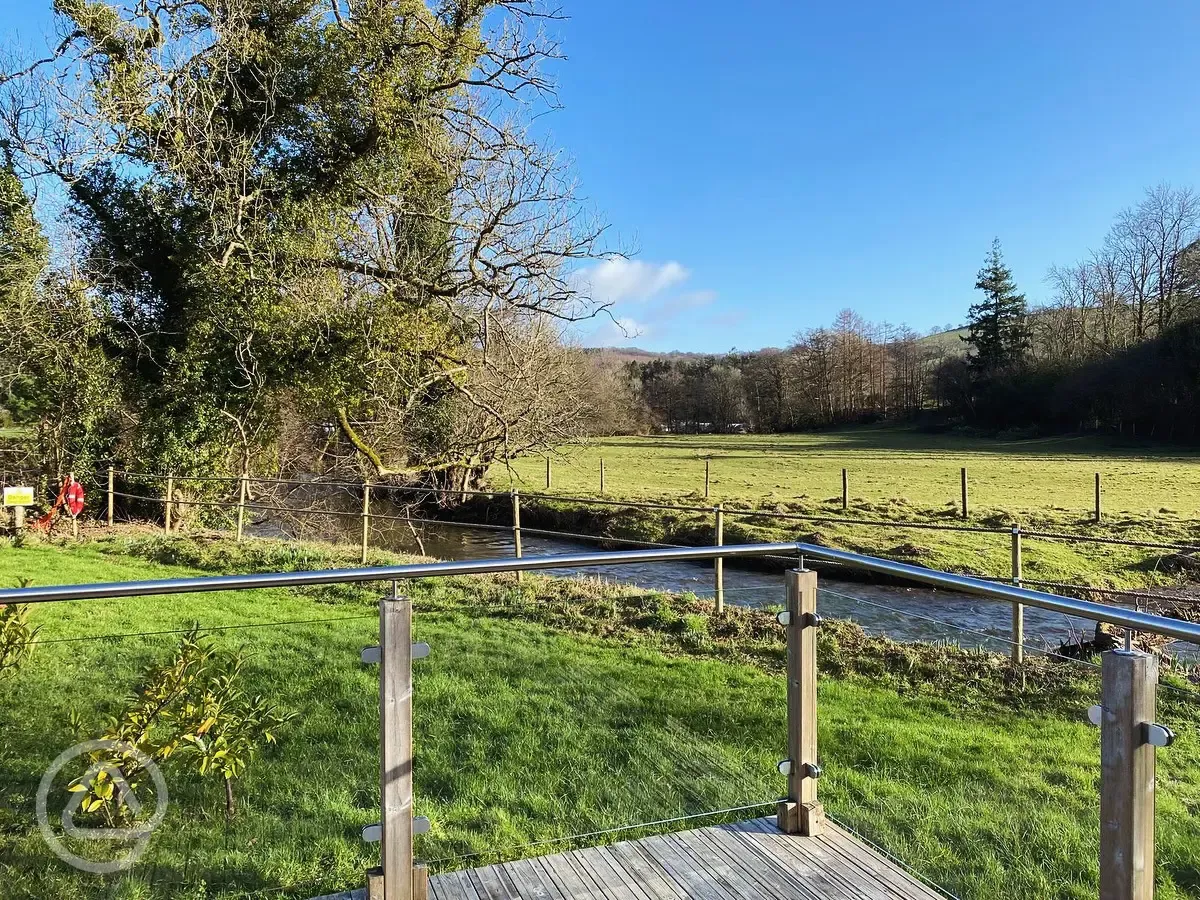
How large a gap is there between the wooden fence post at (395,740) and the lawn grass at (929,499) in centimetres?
691

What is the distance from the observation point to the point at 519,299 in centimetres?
1323

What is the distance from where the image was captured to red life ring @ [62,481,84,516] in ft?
38.1

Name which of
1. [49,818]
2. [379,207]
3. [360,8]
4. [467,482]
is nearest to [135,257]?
[379,207]

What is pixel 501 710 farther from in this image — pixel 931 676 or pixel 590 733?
pixel 931 676

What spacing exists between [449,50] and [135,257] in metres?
6.04

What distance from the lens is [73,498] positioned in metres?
11.6

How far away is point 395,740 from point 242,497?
11.4 metres

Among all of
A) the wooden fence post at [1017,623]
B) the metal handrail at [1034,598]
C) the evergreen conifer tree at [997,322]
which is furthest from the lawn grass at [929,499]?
the evergreen conifer tree at [997,322]

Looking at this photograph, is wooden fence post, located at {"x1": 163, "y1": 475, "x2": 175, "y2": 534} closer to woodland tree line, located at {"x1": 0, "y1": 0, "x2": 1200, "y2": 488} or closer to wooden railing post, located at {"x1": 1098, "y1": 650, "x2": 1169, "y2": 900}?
woodland tree line, located at {"x1": 0, "y1": 0, "x2": 1200, "y2": 488}

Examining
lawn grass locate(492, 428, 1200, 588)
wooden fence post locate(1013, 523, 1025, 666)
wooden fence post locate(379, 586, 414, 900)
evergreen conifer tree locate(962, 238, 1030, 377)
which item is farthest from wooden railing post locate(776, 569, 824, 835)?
evergreen conifer tree locate(962, 238, 1030, 377)

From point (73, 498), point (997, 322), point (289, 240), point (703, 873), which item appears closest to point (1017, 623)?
point (703, 873)

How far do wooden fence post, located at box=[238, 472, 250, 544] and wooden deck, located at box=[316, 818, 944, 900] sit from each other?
413 inches

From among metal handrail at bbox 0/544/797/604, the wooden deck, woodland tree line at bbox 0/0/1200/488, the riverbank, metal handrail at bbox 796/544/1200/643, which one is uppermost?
woodland tree line at bbox 0/0/1200/488

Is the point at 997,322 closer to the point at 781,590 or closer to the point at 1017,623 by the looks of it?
the point at 1017,623
